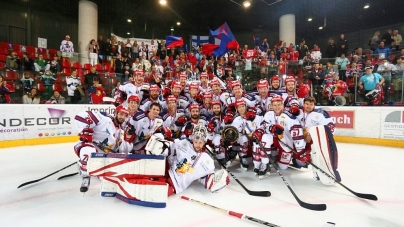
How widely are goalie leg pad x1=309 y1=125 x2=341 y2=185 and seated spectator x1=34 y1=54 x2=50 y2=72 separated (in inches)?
295

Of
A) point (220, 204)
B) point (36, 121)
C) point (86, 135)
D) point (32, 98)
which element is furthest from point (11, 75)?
point (220, 204)

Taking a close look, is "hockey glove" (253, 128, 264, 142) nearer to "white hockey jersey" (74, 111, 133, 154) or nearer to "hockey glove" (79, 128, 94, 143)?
"white hockey jersey" (74, 111, 133, 154)

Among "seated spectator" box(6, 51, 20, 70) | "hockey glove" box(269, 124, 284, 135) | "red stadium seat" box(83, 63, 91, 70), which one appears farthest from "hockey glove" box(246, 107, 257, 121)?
"seated spectator" box(6, 51, 20, 70)

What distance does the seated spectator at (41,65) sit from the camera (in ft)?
24.5

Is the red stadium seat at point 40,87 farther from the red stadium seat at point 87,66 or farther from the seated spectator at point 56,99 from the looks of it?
the red stadium seat at point 87,66

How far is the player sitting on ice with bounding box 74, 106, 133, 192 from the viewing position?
2940 mm

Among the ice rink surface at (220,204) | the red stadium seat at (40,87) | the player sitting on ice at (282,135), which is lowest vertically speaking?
the ice rink surface at (220,204)

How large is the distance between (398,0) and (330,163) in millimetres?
13394

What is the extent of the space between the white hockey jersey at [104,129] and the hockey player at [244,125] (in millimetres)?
1710

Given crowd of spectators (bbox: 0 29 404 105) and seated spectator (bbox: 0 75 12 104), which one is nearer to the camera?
seated spectator (bbox: 0 75 12 104)

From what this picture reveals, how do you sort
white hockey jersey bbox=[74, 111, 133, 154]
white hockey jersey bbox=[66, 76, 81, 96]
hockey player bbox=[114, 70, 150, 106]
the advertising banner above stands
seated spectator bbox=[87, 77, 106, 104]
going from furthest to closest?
1. seated spectator bbox=[87, 77, 106, 104]
2. white hockey jersey bbox=[66, 76, 81, 96]
3. the advertising banner above stands
4. hockey player bbox=[114, 70, 150, 106]
5. white hockey jersey bbox=[74, 111, 133, 154]

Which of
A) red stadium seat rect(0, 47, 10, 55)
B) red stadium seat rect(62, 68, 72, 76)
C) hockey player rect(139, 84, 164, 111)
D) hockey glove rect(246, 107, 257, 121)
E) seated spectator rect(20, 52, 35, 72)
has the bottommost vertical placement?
hockey glove rect(246, 107, 257, 121)

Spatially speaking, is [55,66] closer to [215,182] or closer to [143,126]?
[143,126]

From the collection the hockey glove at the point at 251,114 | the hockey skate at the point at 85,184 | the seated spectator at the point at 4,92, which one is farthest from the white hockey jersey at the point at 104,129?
the seated spectator at the point at 4,92
